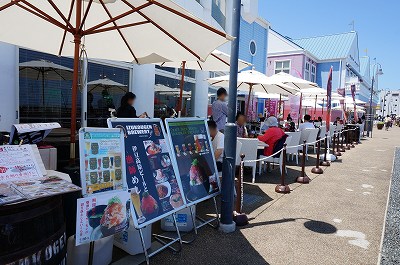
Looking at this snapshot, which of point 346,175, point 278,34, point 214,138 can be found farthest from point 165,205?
point 278,34

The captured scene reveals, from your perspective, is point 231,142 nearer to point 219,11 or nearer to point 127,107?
point 127,107

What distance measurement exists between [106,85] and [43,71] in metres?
1.81

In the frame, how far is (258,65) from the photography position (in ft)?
65.9

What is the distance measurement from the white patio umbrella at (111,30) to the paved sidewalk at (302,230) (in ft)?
6.74

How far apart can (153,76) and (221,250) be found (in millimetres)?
6642

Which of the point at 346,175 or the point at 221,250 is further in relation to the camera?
the point at 346,175

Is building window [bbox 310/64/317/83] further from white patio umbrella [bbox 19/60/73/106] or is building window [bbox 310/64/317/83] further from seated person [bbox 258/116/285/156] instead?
white patio umbrella [bbox 19/60/73/106]

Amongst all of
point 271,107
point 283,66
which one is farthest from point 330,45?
point 271,107

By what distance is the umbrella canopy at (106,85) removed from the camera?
289 inches

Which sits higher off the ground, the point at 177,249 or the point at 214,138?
the point at 214,138

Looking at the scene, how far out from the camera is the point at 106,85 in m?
7.70

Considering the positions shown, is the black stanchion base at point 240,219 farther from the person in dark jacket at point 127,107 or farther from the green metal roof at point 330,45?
the green metal roof at point 330,45

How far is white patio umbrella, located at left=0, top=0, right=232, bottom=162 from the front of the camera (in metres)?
3.12

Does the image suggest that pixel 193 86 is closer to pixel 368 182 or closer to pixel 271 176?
pixel 271 176
